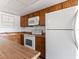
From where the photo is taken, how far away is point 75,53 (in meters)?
1.88

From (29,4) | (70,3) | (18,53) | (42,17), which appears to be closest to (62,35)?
(70,3)

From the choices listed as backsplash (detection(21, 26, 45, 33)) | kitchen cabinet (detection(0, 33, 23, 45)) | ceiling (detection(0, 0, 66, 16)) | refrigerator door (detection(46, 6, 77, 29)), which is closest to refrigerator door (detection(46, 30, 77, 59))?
refrigerator door (detection(46, 6, 77, 29))

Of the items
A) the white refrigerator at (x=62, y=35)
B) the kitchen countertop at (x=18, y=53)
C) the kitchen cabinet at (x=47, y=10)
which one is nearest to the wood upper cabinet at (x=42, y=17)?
the kitchen cabinet at (x=47, y=10)

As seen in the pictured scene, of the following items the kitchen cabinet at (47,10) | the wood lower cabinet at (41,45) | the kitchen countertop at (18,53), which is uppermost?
the kitchen cabinet at (47,10)

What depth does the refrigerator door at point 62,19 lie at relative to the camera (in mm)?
1956

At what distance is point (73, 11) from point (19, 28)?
459 cm

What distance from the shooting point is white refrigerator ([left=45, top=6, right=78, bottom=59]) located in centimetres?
193

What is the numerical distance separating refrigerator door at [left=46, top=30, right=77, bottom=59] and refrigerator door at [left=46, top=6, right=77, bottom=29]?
123 millimetres

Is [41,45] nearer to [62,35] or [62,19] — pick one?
[62,35]

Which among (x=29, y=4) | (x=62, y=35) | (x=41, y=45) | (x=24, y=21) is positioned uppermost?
(x=29, y=4)

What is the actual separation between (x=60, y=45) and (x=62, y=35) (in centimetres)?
24

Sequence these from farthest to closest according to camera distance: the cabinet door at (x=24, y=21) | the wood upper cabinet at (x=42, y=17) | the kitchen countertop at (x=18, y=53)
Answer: the cabinet door at (x=24, y=21) → the wood upper cabinet at (x=42, y=17) → the kitchen countertop at (x=18, y=53)

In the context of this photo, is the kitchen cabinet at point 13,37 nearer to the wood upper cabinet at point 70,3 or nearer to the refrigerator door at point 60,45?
the refrigerator door at point 60,45

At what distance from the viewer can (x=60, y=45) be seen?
2238 mm
